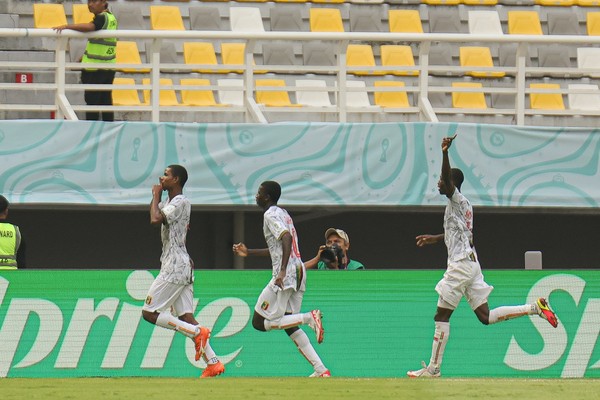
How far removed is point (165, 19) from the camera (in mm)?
19203

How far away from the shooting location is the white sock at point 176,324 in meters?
12.2

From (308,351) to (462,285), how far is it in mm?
1417

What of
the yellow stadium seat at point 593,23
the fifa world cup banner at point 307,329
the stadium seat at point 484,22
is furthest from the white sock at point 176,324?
the yellow stadium seat at point 593,23

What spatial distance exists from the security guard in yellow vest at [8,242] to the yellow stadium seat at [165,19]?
5.62 meters

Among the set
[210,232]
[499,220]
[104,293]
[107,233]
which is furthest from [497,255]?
[104,293]

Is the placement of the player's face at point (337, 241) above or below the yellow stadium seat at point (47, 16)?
below

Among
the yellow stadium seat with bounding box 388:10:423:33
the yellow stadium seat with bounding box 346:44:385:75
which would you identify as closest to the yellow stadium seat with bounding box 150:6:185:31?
the yellow stadium seat with bounding box 346:44:385:75

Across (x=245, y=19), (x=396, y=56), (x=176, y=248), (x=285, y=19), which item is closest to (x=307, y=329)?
(x=176, y=248)

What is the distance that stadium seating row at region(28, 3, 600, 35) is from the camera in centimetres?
1898

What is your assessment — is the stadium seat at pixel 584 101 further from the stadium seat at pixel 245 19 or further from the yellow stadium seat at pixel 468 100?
the stadium seat at pixel 245 19

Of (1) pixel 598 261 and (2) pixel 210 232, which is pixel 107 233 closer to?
(2) pixel 210 232

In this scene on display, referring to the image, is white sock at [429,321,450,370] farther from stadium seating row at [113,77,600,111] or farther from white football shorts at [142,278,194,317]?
stadium seating row at [113,77,600,111]

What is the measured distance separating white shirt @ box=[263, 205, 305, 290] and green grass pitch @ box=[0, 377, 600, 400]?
1.09 meters

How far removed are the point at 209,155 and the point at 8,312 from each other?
9.79 ft
